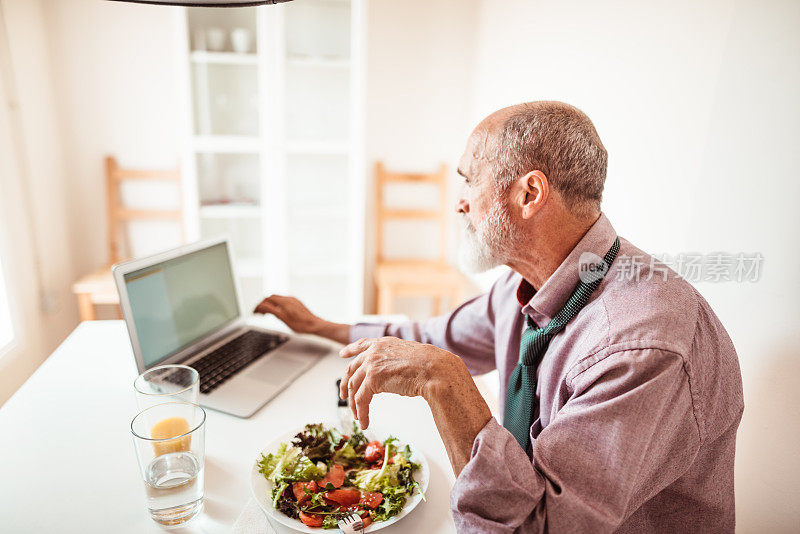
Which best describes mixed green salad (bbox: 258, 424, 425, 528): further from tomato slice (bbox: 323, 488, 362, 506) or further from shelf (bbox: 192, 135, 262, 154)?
shelf (bbox: 192, 135, 262, 154)

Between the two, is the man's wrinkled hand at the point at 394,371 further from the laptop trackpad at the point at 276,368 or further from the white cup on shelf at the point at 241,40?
the white cup on shelf at the point at 241,40

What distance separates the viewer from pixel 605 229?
3.35 feet

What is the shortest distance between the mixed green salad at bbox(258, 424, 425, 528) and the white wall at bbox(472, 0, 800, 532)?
74 cm

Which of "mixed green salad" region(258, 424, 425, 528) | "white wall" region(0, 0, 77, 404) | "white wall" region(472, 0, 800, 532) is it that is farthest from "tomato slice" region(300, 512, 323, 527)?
"white wall" region(0, 0, 77, 404)

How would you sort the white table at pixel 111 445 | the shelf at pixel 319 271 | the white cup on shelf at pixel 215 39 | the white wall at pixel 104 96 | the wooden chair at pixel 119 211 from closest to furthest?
the white table at pixel 111 445
the white cup on shelf at pixel 215 39
the white wall at pixel 104 96
the wooden chair at pixel 119 211
the shelf at pixel 319 271

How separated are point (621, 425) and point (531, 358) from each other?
12.1 inches

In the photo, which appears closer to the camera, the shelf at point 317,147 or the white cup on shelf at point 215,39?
the white cup on shelf at point 215,39

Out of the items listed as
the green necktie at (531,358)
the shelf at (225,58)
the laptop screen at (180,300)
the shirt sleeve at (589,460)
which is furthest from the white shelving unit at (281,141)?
the shirt sleeve at (589,460)


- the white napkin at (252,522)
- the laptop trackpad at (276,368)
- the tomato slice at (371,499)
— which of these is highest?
the tomato slice at (371,499)

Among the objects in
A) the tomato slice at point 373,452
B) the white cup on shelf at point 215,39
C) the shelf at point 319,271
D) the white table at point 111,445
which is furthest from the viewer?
the shelf at point 319,271

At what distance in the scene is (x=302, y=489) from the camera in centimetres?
86

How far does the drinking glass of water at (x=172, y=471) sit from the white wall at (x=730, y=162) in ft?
3.55

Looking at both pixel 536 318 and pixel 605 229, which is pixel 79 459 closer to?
pixel 536 318

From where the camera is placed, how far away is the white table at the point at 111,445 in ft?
2.74
